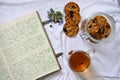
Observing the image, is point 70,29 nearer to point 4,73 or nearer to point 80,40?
point 80,40

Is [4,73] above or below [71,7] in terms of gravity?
below

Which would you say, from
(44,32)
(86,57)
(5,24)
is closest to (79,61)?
(86,57)

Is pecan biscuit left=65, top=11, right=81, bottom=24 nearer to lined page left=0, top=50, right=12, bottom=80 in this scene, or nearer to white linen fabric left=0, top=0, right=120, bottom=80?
white linen fabric left=0, top=0, right=120, bottom=80

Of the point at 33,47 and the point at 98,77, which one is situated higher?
the point at 33,47

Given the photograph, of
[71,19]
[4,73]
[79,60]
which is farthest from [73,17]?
[4,73]

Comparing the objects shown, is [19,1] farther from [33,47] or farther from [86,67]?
[86,67]
